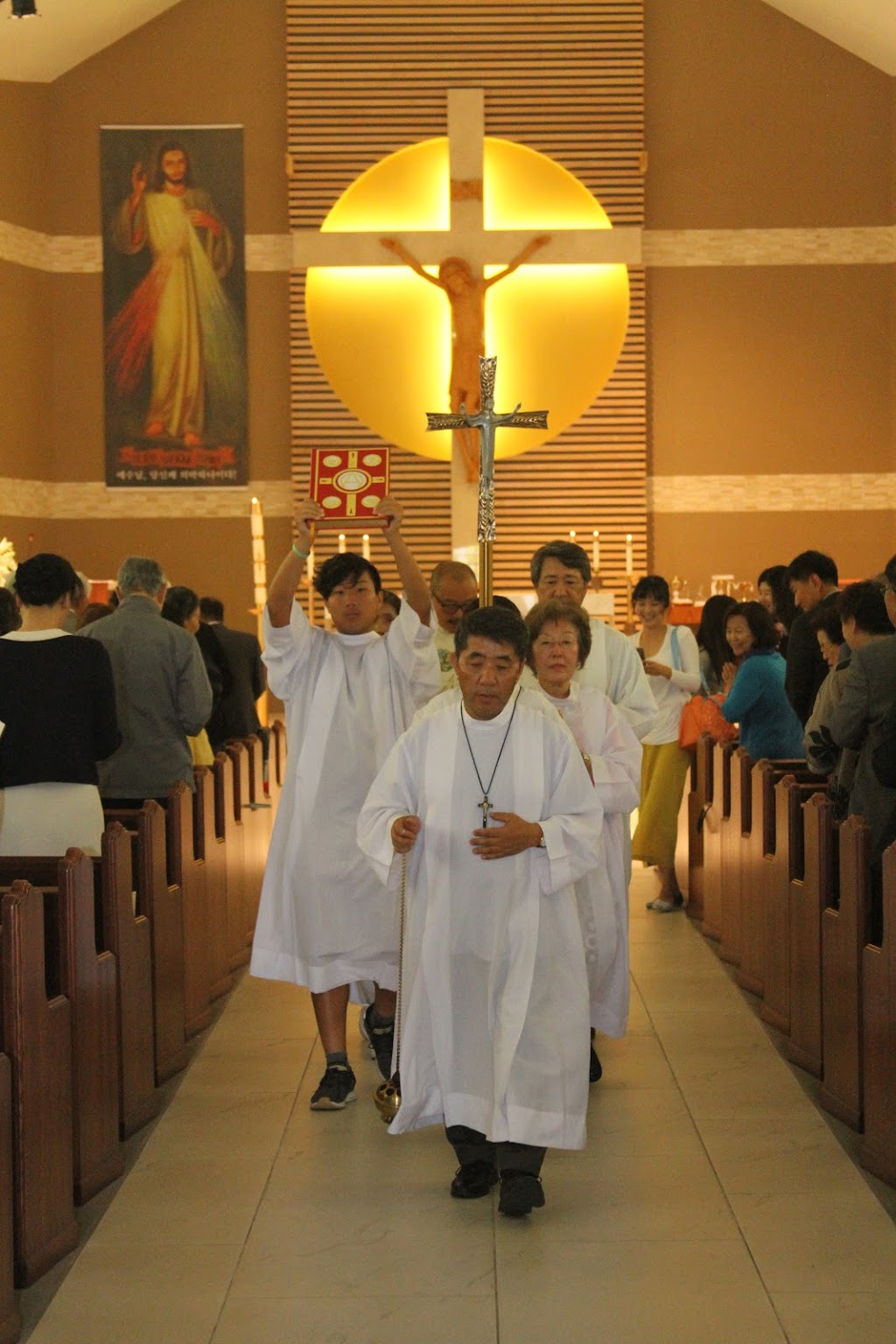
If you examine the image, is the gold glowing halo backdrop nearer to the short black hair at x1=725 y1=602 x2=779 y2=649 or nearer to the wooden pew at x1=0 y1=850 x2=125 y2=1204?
the short black hair at x1=725 y1=602 x2=779 y2=649

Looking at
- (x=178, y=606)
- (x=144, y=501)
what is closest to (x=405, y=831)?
(x=178, y=606)

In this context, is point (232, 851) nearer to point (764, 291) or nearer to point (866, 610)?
point (866, 610)

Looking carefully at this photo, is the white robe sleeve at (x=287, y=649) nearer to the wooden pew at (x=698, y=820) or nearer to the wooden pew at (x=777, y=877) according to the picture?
the wooden pew at (x=777, y=877)

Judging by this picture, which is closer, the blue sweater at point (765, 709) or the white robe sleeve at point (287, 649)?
the white robe sleeve at point (287, 649)

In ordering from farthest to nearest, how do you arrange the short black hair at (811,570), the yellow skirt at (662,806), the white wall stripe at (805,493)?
1. the white wall stripe at (805,493)
2. the yellow skirt at (662,806)
3. the short black hair at (811,570)

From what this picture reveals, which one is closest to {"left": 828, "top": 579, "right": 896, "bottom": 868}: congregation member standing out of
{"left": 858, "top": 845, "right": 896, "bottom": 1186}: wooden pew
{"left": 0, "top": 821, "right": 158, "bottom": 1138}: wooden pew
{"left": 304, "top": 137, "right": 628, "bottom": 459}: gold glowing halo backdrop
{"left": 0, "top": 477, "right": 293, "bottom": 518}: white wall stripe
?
{"left": 858, "top": 845, "right": 896, "bottom": 1186}: wooden pew

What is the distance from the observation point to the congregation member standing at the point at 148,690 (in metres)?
6.02

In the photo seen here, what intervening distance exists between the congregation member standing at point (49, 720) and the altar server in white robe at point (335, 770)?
52cm

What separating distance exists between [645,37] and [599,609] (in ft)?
17.2

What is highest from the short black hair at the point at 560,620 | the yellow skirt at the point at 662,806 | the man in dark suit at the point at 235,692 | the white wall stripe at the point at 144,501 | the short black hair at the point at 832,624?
the white wall stripe at the point at 144,501

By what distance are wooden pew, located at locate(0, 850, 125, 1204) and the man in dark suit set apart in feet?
13.0

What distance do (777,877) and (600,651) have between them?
0.97 meters

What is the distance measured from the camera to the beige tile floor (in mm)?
3385

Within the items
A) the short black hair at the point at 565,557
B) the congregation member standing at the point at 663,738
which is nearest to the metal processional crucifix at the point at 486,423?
the short black hair at the point at 565,557
